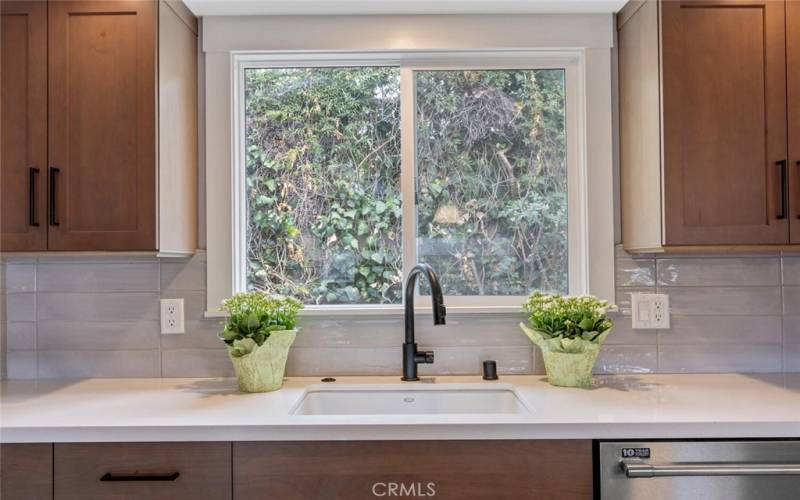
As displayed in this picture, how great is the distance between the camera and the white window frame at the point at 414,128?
1.87m

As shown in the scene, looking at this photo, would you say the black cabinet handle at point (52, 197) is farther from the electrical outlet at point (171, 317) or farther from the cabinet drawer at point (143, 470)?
the cabinet drawer at point (143, 470)

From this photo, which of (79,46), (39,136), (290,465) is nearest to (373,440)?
(290,465)

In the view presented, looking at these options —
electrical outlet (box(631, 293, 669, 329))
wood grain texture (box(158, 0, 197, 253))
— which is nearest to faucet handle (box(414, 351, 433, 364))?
electrical outlet (box(631, 293, 669, 329))

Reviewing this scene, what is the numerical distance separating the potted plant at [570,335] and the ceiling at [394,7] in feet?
3.14

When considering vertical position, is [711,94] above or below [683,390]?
above

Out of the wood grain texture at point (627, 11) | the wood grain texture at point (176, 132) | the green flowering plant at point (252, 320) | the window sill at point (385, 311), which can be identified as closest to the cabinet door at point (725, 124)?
the wood grain texture at point (627, 11)

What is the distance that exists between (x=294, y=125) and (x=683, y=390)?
59.9 inches

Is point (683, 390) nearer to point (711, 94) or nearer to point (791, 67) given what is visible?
point (711, 94)

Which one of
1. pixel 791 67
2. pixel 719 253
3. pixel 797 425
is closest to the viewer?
pixel 797 425

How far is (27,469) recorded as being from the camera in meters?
1.26

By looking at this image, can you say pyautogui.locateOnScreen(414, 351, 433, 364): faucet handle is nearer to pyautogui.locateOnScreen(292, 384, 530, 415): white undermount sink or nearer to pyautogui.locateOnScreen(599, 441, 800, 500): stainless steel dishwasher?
pyautogui.locateOnScreen(292, 384, 530, 415): white undermount sink

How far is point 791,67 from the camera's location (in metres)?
1.56

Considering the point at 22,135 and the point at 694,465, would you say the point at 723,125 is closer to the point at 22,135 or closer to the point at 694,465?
the point at 694,465

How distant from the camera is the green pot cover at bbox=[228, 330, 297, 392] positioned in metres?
1.59
